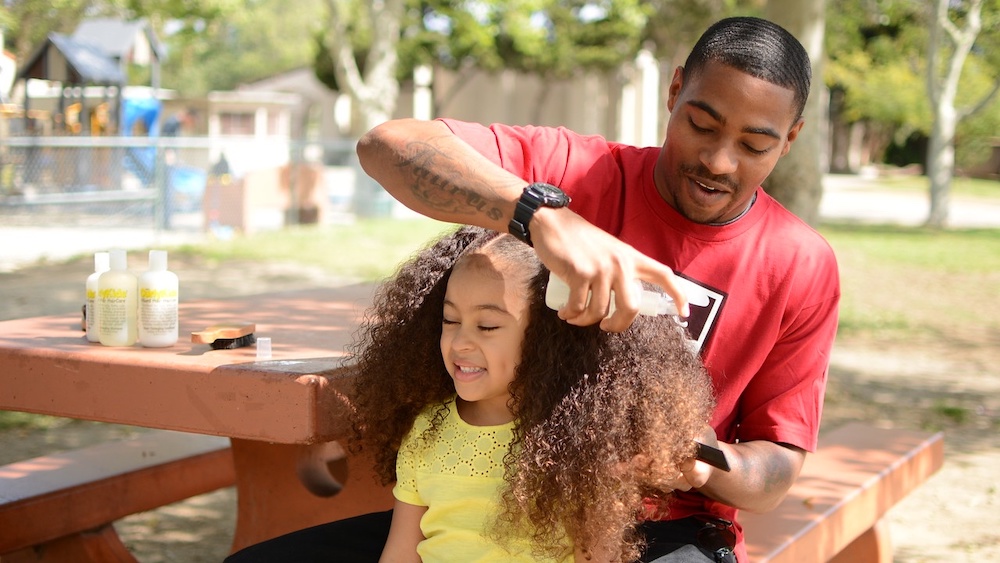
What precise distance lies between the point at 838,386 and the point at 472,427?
5.69m

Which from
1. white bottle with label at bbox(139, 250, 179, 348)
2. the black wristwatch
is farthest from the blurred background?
the black wristwatch

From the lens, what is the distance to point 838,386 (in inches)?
296

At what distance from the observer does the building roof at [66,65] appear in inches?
678

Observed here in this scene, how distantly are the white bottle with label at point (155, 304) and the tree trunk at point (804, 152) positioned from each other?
4.78 m

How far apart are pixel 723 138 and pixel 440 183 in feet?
1.93

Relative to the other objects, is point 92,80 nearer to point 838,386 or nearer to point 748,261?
point 838,386

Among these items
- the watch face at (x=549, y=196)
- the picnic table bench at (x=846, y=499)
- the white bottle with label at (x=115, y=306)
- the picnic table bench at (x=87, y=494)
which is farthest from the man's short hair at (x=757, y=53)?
the picnic table bench at (x=87, y=494)

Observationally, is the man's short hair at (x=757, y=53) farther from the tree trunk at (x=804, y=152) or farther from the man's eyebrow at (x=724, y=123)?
the tree trunk at (x=804, y=152)

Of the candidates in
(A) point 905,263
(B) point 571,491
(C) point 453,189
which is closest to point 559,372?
(B) point 571,491

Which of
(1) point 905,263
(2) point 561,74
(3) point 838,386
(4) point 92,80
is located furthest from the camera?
(2) point 561,74

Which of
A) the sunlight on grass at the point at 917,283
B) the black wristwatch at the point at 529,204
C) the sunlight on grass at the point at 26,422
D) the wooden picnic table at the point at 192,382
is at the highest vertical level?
the black wristwatch at the point at 529,204

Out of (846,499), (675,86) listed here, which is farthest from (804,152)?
(675,86)

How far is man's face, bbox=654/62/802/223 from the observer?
7.50 feet

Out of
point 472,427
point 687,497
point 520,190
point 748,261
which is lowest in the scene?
point 687,497
